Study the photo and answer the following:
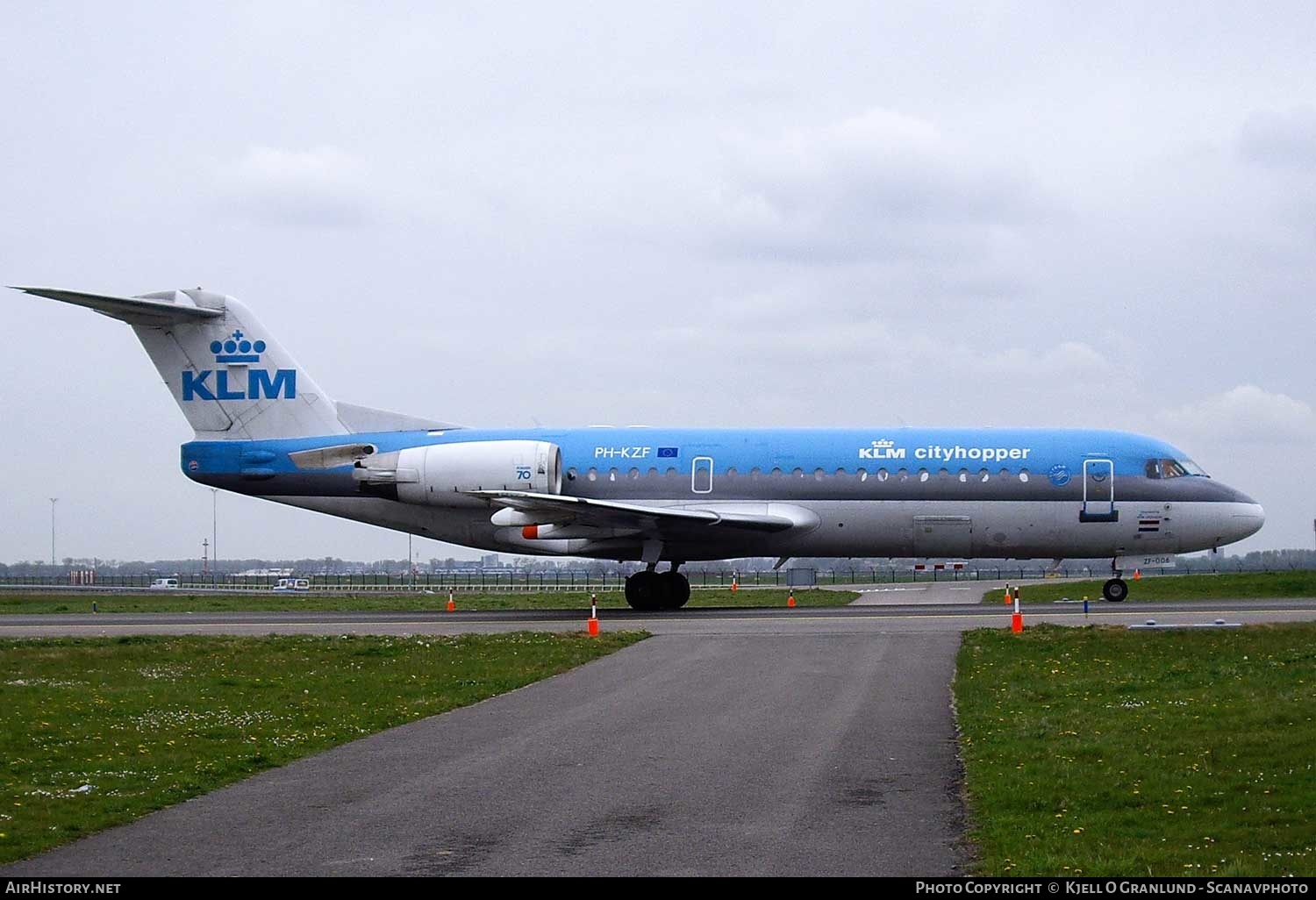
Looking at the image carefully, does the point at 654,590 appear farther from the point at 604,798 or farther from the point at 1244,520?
the point at 604,798

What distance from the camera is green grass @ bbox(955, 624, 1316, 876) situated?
328 inches

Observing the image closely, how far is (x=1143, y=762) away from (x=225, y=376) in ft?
93.8

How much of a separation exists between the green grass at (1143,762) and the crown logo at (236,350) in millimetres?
21859

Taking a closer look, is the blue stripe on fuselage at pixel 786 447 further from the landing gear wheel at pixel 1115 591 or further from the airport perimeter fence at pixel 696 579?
the airport perimeter fence at pixel 696 579

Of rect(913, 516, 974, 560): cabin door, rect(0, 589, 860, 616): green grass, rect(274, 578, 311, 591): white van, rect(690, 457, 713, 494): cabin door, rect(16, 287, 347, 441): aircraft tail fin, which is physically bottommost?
rect(274, 578, 311, 591): white van

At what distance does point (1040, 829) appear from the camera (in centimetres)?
900

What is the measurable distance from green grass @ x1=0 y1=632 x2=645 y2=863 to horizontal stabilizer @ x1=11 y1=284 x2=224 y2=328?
385 inches

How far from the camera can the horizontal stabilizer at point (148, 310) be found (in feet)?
109

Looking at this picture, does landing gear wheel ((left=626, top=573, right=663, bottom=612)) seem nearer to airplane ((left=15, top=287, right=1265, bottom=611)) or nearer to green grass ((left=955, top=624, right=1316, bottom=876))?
airplane ((left=15, top=287, right=1265, bottom=611))

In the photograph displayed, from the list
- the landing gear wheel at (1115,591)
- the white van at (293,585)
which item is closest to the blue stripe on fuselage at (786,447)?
the landing gear wheel at (1115,591)

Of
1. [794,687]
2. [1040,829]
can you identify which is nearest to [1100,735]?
[1040,829]

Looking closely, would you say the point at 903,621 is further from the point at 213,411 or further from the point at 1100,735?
the point at 213,411

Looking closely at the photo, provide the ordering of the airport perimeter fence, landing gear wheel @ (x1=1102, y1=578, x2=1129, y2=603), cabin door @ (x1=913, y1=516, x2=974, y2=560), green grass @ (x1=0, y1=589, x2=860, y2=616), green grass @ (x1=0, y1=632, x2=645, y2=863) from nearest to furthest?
green grass @ (x1=0, y1=632, x2=645, y2=863) → cabin door @ (x1=913, y1=516, x2=974, y2=560) → landing gear wheel @ (x1=1102, y1=578, x2=1129, y2=603) → green grass @ (x1=0, y1=589, x2=860, y2=616) → the airport perimeter fence

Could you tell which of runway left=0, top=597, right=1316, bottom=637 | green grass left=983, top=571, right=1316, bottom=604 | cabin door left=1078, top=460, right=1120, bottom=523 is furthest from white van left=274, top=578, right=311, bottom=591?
cabin door left=1078, top=460, right=1120, bottom=523
